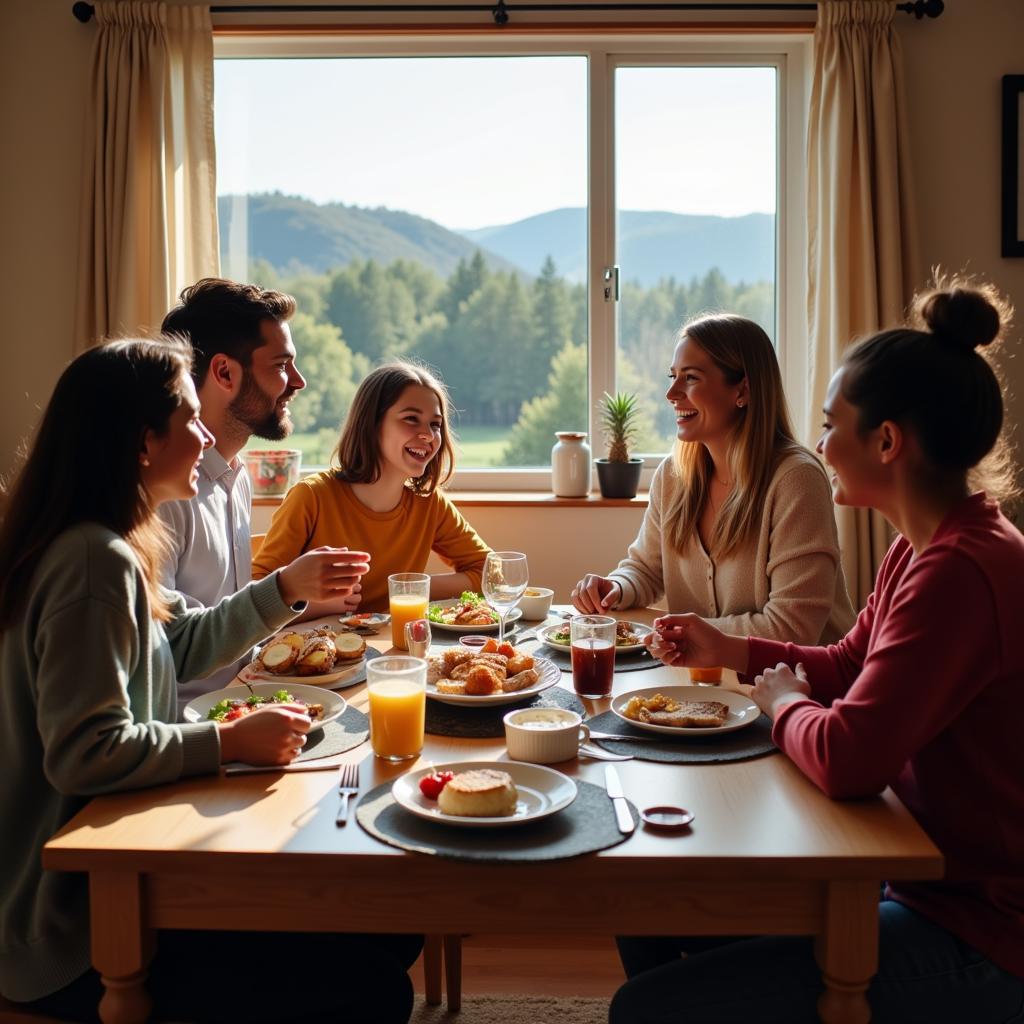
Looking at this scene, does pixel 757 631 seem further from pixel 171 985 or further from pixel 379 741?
pixel 171 985

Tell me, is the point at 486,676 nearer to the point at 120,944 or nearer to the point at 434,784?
the point at 434,784

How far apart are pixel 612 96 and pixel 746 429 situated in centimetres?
197

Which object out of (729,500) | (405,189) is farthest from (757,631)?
(405,189)

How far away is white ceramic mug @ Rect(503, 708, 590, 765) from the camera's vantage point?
1479 mm

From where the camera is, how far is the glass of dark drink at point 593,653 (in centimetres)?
176

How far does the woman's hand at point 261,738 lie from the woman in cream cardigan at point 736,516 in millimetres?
1028

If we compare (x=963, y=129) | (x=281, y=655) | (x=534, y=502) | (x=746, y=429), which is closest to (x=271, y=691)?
(x=281, y=655)

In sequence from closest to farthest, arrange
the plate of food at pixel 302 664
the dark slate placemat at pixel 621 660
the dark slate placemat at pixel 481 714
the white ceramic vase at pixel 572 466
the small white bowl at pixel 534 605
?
the dark slate placemat at pixel 481 714, the plate of food at pixel 302 664, the dark slate placemat at pixel 621 660, the small white bowl at pixel 534 605, the white ceramic vase at pixel 572 466

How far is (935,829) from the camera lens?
141cm

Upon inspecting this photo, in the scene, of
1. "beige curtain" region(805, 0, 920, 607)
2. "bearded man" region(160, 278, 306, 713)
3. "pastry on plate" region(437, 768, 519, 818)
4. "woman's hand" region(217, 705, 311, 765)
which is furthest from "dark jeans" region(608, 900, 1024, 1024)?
"beige curtain" region(805, 0, 920, 607)

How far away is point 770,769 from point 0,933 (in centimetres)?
100

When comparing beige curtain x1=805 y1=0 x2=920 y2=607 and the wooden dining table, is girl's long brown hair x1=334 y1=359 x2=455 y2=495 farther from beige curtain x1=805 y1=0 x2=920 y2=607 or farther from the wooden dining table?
the wooden dining table

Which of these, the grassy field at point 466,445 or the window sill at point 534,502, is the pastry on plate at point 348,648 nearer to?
the window sill at point 534,502

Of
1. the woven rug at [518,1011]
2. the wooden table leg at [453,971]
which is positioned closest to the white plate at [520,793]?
the wooden table leg at [453,971]
